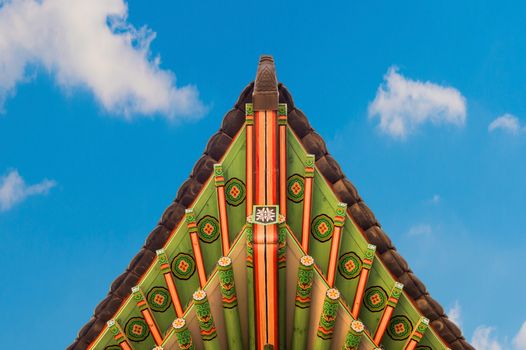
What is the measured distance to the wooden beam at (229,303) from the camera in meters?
7.26

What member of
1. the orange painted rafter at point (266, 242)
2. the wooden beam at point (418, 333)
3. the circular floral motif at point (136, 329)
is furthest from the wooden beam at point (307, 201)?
the circular floral motif at point (136, 329)

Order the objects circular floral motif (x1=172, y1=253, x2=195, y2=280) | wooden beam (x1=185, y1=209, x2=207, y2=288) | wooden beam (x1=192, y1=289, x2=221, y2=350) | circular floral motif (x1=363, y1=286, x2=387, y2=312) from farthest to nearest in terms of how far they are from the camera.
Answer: circular floral motif (x1=172, y1=253, x2=195, y2=280), wooden beam (x1=185, y1=209, x2=207, y2=288), circular floral motif (x1=363, y1=286, x2=387, y2=312), wooden beam (x1=192, y1=289, x2=221, y2=350)

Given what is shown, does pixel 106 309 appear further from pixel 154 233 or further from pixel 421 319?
pixel 421 319

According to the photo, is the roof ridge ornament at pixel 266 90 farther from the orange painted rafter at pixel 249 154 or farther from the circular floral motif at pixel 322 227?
the circular floral motif at pixel 322 227

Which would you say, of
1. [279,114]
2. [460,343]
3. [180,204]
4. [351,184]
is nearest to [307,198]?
[351,184]

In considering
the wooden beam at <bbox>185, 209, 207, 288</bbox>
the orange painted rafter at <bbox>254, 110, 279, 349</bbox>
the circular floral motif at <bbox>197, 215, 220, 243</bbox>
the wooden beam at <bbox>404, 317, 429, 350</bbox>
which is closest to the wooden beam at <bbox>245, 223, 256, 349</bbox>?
the orange painted rafter at <bbox>254, 110, 279, 349</bbox>

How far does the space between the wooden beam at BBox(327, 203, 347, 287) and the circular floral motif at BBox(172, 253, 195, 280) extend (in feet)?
7.32

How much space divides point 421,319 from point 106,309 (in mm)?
5090

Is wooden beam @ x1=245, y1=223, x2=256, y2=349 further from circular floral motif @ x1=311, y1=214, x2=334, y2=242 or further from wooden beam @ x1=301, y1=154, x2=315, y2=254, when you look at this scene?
circular floral motif @ x1=311, y1=214, x2=334, y2=242

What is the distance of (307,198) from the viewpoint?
848cm

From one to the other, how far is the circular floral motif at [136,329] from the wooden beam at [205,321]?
5.30 ft

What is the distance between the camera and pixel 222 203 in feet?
28.2

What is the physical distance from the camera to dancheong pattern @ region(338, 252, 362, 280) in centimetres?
843

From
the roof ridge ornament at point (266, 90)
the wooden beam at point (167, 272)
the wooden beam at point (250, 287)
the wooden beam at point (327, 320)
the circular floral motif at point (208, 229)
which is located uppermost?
the roof ridge ornament at point (266, 90)
